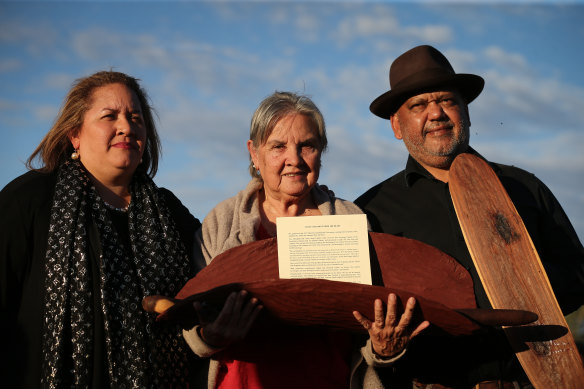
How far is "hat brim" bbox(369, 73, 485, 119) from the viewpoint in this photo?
327cm

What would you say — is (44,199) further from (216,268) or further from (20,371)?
(216,268)

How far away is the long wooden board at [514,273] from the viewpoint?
2.66m

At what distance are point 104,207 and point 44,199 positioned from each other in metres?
0.30

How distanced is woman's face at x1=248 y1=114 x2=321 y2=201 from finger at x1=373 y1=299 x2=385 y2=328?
2.87 feet

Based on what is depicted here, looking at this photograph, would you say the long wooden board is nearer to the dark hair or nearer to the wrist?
the wrist

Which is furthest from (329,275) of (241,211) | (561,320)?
(561,320)

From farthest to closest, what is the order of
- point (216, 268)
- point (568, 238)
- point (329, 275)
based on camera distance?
point (568, 238), point (216, 268), point (329, 275)

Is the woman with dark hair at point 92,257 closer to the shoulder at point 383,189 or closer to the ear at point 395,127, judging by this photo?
the shoulder at point 383,189

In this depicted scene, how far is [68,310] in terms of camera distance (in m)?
2.79

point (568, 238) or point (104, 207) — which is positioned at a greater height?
point (104, 207)

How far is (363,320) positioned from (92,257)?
1426mm

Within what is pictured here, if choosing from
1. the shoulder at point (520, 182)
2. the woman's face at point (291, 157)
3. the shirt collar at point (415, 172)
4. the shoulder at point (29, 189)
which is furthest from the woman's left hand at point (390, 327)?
the shoulder at point (29, 189)

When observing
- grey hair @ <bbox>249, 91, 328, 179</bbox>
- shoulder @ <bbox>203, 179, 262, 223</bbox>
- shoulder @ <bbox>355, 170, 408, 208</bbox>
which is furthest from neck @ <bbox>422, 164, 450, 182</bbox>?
shoulder @ <bbox>203, 179, 262, 223</bbox>

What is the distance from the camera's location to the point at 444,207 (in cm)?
320
